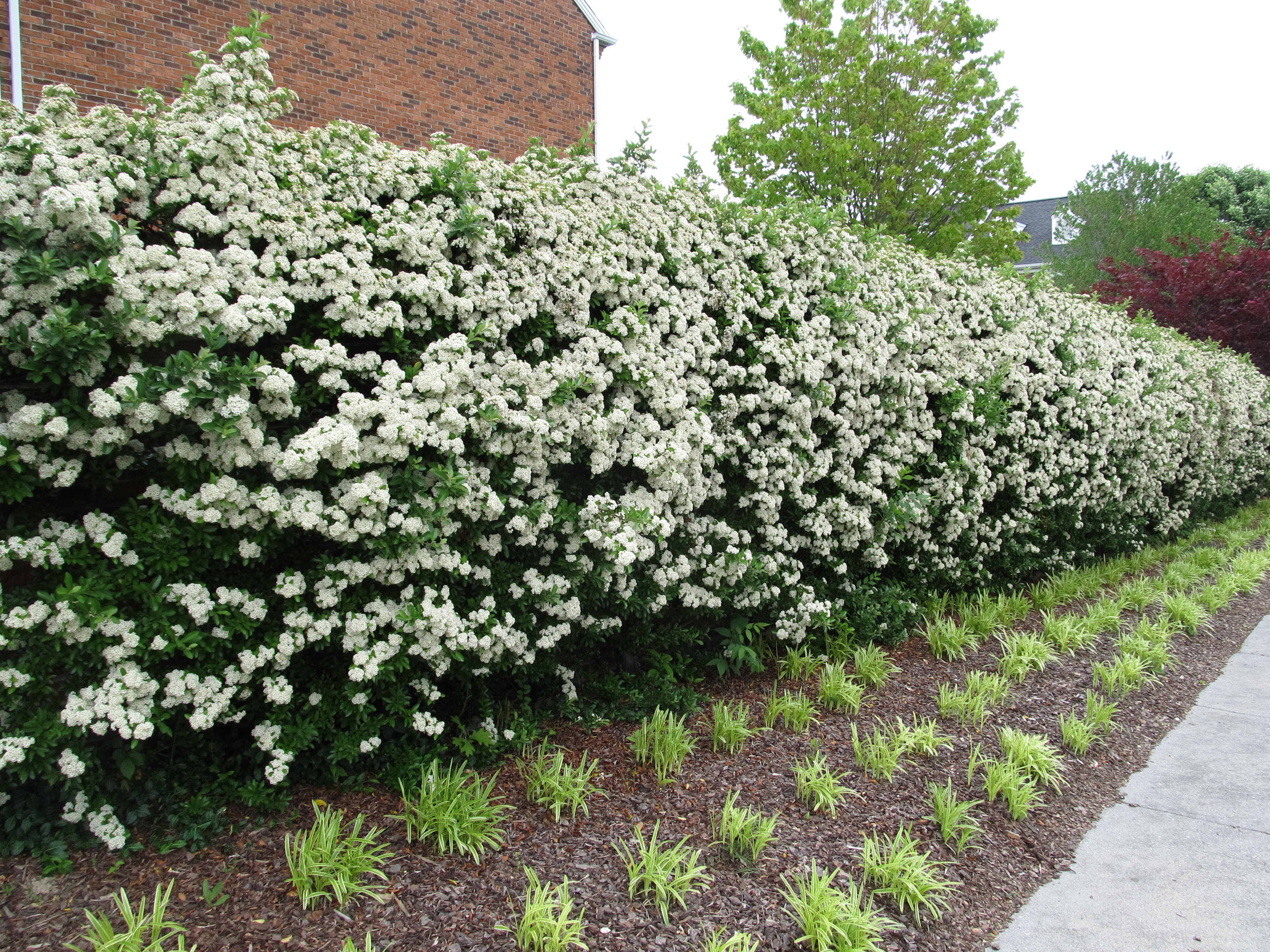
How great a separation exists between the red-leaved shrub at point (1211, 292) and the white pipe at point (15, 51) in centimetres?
1673

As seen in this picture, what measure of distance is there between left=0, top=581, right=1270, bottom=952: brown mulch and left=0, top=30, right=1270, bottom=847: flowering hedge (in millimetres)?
248

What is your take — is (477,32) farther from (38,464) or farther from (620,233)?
(38,464)

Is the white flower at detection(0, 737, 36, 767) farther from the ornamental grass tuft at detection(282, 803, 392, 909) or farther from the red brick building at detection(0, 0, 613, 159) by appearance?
the red brick building at detection(0, 0, 613, 159)

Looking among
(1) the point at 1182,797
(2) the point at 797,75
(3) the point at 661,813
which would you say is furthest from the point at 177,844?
(2) the point at 797,75

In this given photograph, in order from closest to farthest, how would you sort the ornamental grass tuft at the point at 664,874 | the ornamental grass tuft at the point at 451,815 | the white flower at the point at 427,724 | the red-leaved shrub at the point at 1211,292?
the ornamental grass tuft at the point at 664,874
the ornamental grass tuft at the point at 451,815
the white flower at the point at 427,724
the red-leaved shrub at the point at 1211,292

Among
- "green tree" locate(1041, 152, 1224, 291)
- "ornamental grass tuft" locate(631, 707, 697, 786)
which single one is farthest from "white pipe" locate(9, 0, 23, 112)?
"green tree" locate(1041, 152, 1224, 291)

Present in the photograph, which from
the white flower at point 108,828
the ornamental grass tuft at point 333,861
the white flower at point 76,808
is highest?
the white flower at point 76,808

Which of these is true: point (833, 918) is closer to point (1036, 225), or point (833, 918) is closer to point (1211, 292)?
point (1211, 292)

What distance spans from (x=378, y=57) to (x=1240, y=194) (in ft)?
118

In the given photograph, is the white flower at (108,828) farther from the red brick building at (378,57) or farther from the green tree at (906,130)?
the green tree at (906,130)

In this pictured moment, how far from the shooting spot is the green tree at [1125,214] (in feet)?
66.6

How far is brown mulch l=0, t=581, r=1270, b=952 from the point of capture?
102 inches

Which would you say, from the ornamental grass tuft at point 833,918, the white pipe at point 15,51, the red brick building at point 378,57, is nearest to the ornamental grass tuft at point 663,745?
the ornamental grass tuft at point 833,918

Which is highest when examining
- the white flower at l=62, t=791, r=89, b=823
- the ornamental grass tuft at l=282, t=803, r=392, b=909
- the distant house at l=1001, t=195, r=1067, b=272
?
the distant house at l=1001, t=195, r=1067, b=272
